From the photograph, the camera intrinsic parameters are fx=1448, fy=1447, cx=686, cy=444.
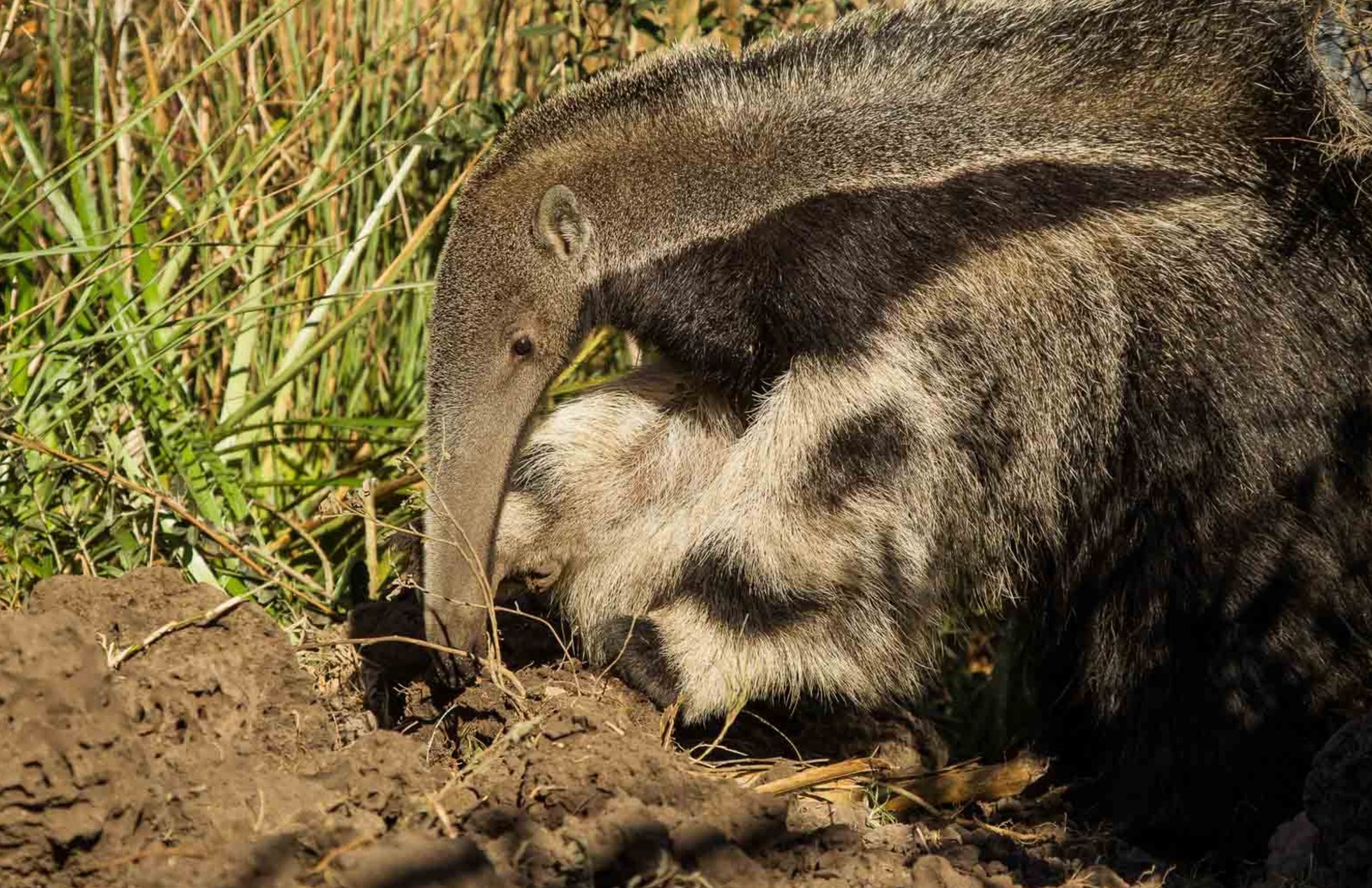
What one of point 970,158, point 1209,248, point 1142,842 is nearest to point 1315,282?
point 1209,248

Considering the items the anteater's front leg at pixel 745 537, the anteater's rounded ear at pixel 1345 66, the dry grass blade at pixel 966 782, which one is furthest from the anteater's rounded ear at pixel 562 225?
the anteater's rounded ear at pixel 1345 66

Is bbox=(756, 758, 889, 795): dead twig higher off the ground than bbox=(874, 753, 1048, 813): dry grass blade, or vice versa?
bbox=(756, 758, 889, 795): dead twig

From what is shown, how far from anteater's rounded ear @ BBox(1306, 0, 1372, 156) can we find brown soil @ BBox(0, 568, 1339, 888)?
87.6 inches

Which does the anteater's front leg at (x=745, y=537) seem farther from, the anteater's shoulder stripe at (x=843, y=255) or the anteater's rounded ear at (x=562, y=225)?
the anteater's rounded ear at (x=562, y=225)

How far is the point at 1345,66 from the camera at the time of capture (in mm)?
4668

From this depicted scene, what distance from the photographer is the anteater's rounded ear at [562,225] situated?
4.46 metres

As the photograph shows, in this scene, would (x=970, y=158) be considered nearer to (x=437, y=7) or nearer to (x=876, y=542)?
(x=876, y=542)

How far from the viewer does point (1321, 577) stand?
4.35m

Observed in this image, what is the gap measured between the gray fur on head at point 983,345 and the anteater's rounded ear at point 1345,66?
0.02 m

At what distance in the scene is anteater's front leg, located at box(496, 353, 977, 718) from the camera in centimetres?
431

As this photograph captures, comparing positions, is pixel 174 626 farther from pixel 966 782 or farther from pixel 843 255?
pixel 966 782

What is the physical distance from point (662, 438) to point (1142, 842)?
203cm

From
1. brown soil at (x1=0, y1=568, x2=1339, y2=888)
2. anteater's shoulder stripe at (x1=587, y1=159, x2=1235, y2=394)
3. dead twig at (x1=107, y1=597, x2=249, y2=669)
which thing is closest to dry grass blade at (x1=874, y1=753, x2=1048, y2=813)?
brown soil at (x1=0, y1=568, x2=1339, y2=888)

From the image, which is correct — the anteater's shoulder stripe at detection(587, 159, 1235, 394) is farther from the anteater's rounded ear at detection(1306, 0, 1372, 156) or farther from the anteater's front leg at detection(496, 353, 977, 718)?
the anteater's rounded ear at detection(1306, 0, 1372, 156)
